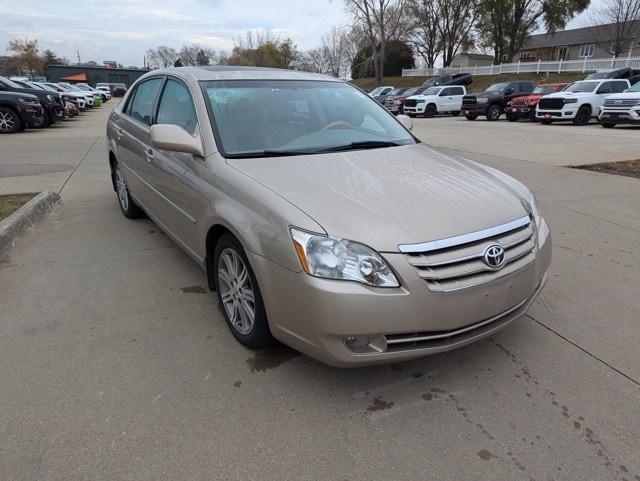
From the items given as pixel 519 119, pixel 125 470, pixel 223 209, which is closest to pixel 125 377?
pixel 125 470

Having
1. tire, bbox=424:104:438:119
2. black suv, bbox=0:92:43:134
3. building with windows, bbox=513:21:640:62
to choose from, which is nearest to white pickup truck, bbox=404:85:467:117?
tire, bbox=424:104:438:119

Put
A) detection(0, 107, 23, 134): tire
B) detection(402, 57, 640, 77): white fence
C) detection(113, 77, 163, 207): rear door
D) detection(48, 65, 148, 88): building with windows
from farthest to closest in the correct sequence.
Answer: detection(48, 65, 148, 88): building with windows
detection(402, 57, 640, 77): white fence
detection(0, 107, 23, 134): tire
detection(113, 77, 163, 207): rear door

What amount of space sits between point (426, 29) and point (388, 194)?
203 ft

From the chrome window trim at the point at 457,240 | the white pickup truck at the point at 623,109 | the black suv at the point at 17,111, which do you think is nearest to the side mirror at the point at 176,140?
the chrome window trim at the point at 457,240

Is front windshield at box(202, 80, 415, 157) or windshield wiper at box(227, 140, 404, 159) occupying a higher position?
front windshield at box(202, 80, 415, 157)

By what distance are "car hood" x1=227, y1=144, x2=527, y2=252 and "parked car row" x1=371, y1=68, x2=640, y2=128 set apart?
50.5 ft

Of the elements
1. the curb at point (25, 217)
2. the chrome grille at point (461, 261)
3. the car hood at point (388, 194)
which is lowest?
the curb at point (25, 217)

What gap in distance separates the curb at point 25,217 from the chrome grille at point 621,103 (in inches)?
648

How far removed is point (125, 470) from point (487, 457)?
154 centimetres

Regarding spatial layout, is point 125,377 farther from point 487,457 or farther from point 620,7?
point 620,7

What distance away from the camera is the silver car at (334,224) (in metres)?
2.09

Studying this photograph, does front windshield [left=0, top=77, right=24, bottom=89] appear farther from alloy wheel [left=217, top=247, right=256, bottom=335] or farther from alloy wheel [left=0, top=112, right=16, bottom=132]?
alloy wheel [left=217, top=247, right=256, bottom=335]

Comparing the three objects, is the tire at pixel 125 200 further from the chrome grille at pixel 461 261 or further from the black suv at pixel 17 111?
the black suv at pixel 17 111

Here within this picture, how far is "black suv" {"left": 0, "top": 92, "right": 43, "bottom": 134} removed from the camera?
14.6m
